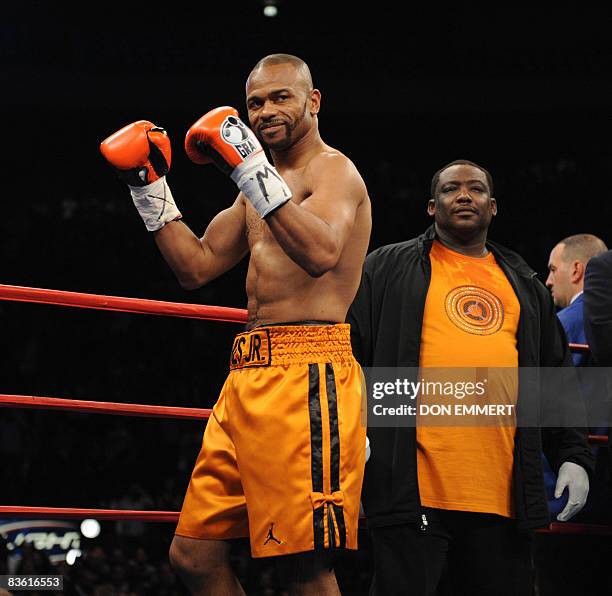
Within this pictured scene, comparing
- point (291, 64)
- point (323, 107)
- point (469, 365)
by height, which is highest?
point (323, 107)

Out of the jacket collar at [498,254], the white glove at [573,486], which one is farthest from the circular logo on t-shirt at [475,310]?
the white glove at [573,486]

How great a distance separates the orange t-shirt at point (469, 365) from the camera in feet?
6.35

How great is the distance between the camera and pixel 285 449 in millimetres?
1558

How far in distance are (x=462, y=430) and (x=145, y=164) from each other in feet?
2.78

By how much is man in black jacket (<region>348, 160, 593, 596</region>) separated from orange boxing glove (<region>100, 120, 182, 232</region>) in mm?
528

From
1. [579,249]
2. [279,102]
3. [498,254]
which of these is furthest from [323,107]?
[279,102]

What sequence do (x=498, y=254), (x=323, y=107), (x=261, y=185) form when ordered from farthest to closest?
(x=323, y=107) < (x=498, y=254) < (x=261, y=185)

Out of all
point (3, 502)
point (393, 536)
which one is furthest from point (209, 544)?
point (3, 502)

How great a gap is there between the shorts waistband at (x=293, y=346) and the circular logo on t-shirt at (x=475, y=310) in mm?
488

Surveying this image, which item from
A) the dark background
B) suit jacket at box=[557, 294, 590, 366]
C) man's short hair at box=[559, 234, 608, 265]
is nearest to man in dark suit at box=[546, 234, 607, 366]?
man's short hair at box=[559, 234, 608, 265]

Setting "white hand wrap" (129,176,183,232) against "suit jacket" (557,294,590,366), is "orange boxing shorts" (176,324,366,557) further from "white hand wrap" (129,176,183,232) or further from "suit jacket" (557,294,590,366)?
"suit jacket" (557,294,590,366)

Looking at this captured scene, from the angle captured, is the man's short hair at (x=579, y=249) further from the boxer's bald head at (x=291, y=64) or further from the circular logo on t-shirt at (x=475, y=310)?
the boxer's bald head at (x=291, y=64)

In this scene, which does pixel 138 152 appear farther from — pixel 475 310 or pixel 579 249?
pixel 579 249

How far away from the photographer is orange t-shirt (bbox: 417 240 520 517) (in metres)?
1.93
